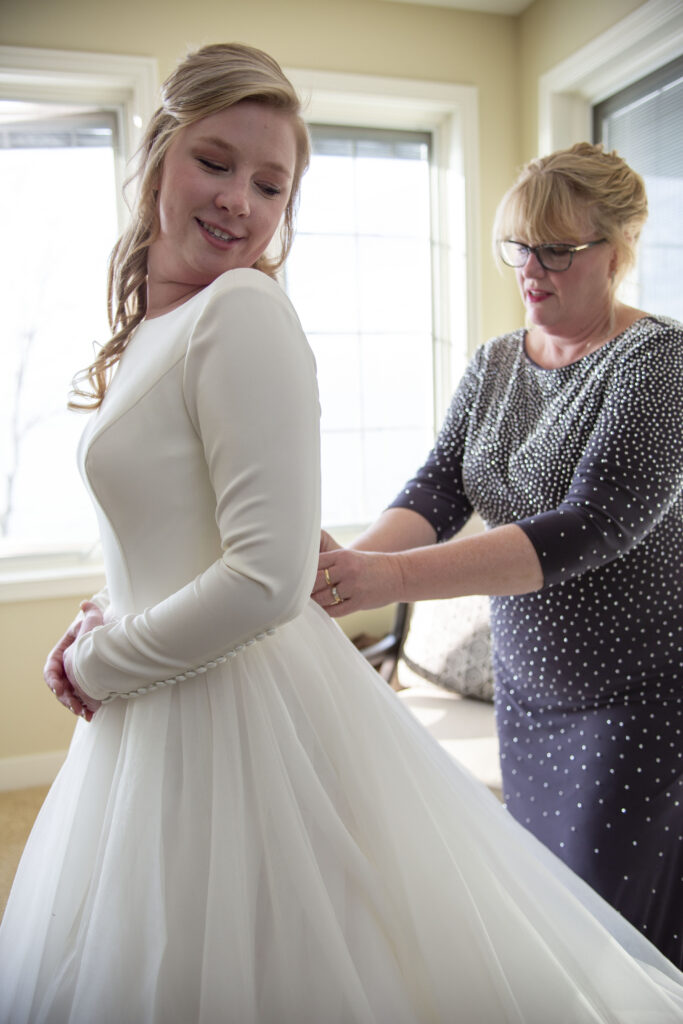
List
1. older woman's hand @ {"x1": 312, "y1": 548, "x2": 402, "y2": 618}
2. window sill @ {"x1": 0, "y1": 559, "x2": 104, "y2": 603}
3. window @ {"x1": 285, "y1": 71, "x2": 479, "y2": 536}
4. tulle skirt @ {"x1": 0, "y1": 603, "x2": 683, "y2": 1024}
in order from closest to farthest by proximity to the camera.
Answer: tulle skirt @ {"x1": 0, "y1": 603, "x2": 683, "y2": 1024} < older woman's hand @ {"x1": 312, "y1": 548, "x2": 402, "y2": 618} < window sill @ {"x1": 0, "y1": 559, "x2": 104, "y2": 603} < window @ {"x1": 285, "y1": 71, "x2": 479, "y2": 536}

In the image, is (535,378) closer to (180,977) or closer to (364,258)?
(180,977)

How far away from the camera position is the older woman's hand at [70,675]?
890 mm

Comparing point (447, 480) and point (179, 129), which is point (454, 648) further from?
point (179, 129)

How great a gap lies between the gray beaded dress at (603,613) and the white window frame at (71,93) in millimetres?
2026

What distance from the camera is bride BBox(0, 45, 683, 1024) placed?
2.41ft

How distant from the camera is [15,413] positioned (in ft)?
10.2

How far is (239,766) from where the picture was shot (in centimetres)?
80

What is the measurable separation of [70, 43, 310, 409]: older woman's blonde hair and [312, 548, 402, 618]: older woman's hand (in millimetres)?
377

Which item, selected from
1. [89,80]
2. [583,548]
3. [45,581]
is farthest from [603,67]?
[45,581]

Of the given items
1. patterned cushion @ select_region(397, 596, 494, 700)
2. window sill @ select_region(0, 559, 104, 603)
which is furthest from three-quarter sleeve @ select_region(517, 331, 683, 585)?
window sill @ select_region(0, 559, 104, 603)

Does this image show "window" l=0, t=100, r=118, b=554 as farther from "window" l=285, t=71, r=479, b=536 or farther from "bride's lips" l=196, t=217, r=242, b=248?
"bride's lips" l=196, t=217, r=242, b=248

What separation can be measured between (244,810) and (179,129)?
725 mm

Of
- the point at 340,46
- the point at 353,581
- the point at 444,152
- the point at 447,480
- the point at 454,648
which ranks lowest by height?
the point at 454,648

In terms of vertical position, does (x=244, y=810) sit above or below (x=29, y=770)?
above
